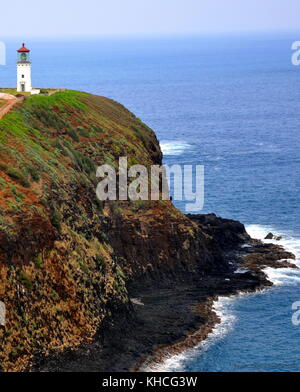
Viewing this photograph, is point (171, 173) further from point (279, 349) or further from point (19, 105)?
point (279, 349)

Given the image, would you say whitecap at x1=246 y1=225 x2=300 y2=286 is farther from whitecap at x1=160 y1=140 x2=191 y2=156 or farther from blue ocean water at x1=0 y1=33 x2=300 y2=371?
whitecap at x1=160 y1=140 x2=191 y2=156

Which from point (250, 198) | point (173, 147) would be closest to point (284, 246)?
point (250, 198)

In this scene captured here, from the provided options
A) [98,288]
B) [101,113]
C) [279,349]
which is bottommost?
[279,349]

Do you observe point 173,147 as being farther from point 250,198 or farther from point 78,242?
point 78,242

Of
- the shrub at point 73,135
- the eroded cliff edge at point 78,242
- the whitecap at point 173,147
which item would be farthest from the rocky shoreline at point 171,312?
the whitecap at point 173,147

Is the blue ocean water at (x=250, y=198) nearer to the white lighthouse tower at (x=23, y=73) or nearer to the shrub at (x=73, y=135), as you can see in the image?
the shrub at (x=73, y=135)

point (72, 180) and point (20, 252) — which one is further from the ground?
point (72, 180)
